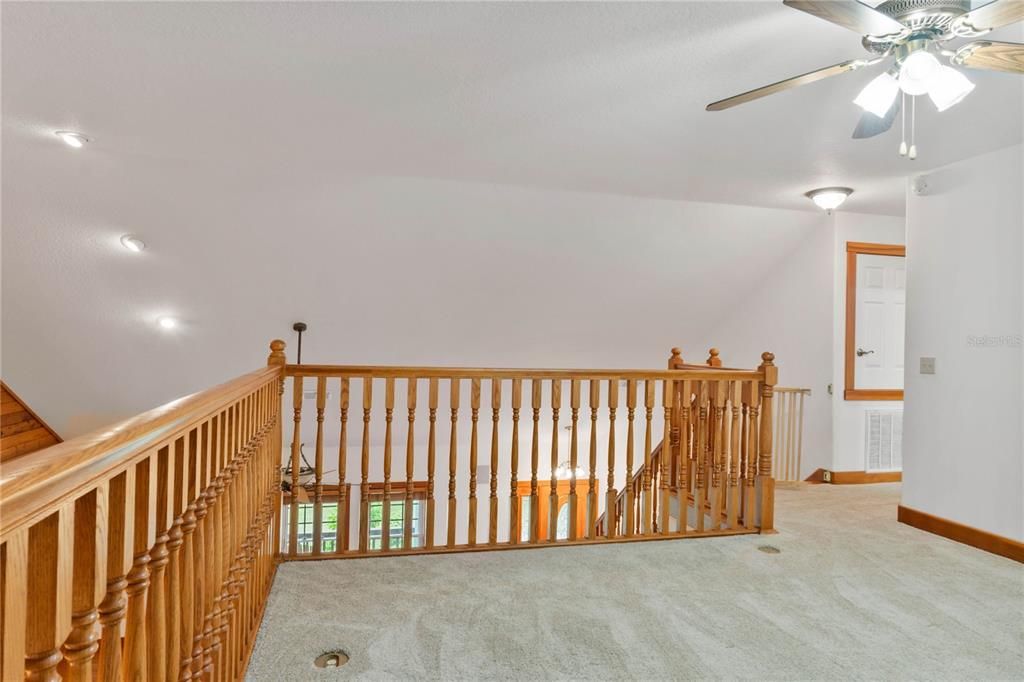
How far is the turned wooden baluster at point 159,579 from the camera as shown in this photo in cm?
96

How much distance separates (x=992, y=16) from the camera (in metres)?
Result: 1.57

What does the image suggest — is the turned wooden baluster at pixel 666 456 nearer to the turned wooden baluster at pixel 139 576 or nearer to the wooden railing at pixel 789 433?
the wooden railing at pixel 789 433

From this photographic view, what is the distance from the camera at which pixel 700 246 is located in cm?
513

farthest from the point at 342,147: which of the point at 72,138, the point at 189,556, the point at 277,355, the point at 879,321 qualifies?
the point at 879,321

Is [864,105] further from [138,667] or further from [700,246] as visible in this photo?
[700,246]

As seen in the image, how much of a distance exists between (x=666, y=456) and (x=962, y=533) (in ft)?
5.42

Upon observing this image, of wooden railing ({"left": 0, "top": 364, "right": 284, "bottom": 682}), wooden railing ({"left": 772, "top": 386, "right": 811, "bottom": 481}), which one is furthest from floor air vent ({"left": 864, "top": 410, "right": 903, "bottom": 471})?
wooden railing ({"left": 0, "top": 364, "right": 284, "bottom": 682})

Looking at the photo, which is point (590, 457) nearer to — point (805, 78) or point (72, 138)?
point (805, 78)

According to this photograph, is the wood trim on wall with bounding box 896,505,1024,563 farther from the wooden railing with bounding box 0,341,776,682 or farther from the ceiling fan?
the ceiling fan

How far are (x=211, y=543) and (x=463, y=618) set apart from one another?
1166 mm

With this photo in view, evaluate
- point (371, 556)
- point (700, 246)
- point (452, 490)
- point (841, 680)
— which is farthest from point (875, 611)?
point (700, 246)

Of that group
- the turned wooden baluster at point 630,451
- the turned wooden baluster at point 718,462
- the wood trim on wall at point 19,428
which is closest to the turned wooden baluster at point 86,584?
the turned wooden baluster at point 630,451

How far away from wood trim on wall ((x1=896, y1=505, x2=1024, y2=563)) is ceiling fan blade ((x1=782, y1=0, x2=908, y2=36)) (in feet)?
9.25

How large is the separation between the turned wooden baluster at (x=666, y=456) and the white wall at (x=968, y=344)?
59.0 inches
